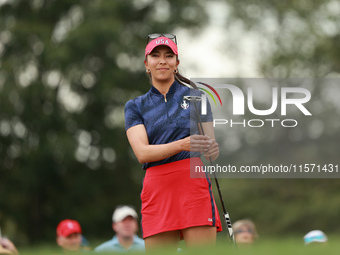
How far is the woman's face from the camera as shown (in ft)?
15.0

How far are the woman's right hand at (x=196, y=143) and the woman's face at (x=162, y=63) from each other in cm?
50

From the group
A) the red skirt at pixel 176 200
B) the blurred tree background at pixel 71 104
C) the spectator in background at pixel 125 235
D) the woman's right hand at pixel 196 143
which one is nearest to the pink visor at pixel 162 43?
the woman's right hand at pixel 196 143

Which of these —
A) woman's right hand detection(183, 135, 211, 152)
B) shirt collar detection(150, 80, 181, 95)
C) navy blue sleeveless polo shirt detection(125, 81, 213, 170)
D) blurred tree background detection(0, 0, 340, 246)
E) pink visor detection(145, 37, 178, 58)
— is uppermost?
blurred tree background detection(0, 0, 340, 246)

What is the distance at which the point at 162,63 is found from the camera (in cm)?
459

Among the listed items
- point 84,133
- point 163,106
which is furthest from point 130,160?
point 163,106

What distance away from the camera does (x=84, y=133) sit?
2448 centimetres

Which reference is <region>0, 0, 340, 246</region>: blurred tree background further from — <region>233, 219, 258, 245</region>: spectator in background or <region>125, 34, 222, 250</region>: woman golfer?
<region>125, 34, 222, 250</region>: woman golfer

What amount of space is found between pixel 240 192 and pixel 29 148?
521 inches

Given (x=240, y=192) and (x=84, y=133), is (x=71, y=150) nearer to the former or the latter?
(x=84, y=133)

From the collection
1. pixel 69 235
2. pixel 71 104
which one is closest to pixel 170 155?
pixel 69 235

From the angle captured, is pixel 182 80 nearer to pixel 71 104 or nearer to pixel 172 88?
pixel 172 88

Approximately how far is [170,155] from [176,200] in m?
0.32

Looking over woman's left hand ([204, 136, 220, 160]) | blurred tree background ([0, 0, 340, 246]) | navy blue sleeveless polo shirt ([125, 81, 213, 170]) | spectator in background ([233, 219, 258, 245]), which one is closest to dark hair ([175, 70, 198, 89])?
navy blue sleeveless polo shirt ([125, 81, 213, 170])

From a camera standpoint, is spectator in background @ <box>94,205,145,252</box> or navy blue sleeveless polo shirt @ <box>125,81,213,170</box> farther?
spectator in background @ <box>94,205,145,252</box>
